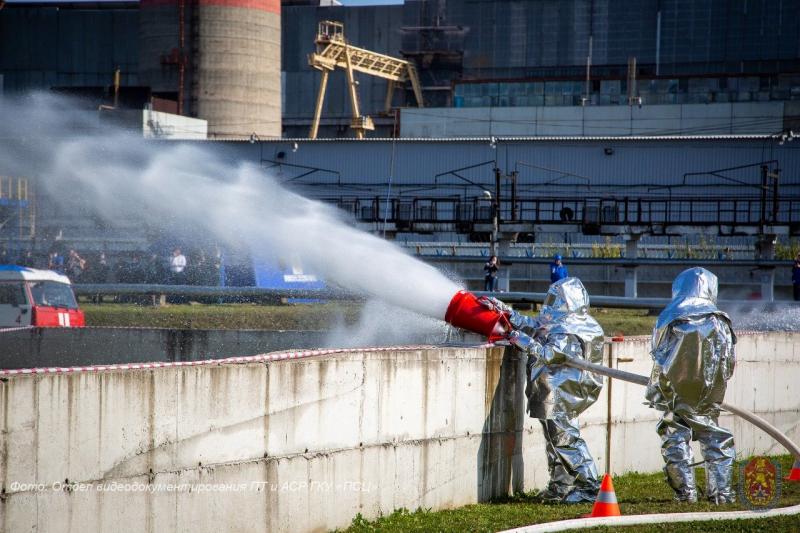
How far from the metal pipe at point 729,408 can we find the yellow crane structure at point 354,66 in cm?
5279

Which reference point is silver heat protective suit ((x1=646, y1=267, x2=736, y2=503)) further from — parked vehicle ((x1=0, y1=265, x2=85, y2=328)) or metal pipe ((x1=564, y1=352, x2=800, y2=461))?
parked vehicle ((x1=0, y1=265, x2=85, y2=328))

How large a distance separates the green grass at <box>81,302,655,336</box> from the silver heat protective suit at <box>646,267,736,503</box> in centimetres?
1074

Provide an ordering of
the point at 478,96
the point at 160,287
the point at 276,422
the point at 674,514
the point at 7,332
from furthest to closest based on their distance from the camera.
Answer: the point at 478,96 → the point at 160,287 → the point at 7,332 → the point at 674,514 → the point at 276,422

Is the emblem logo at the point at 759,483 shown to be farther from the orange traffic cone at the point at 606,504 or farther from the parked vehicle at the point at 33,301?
the parked vehicle at the point at 33,301

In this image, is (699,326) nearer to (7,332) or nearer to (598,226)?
(7,332)

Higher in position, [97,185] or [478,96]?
[478,96]

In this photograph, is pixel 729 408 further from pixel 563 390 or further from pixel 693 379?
pixel 563 390

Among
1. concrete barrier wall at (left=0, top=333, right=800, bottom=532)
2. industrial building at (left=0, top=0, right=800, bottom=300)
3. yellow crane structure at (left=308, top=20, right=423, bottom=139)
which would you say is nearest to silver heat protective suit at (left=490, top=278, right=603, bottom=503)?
concrete barrier wall at (left=0, top=333, right=800, bottom=532)

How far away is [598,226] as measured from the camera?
35.8 meters

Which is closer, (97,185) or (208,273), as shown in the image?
(208,273)

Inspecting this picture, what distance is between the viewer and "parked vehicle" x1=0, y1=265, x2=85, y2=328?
21.3 m

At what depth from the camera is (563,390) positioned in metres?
10.0

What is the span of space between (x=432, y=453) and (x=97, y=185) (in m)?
27.6

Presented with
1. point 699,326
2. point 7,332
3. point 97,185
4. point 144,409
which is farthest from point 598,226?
point 144,409
